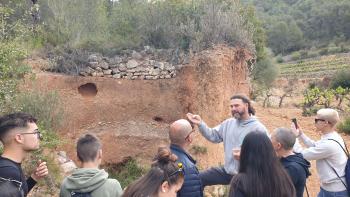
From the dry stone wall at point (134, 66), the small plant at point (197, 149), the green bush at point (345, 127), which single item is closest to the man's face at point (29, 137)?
the small plant at point (197, 149)

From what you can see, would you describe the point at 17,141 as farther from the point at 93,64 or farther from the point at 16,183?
the point at 93,64

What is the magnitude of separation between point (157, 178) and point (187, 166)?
4.50 feet

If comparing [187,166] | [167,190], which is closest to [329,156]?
[187,166]

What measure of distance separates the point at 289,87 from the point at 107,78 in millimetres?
28289

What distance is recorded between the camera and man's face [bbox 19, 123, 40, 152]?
148 inches

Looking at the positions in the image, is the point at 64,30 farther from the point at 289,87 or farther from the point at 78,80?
the point at 289,87

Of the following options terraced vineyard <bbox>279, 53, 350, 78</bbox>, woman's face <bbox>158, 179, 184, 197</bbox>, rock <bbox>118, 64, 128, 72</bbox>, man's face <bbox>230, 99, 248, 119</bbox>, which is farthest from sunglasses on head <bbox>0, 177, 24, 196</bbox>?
terraced vineyard <bbox>279, 53, 350, 78</bbox>

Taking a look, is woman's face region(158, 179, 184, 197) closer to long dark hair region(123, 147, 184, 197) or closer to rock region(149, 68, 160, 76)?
long dark hair region(123, 147, 184, 197)

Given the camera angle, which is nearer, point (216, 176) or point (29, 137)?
point (29, 137)

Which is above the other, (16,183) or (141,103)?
(16,183)

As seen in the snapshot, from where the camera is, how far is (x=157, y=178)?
3.05 meters

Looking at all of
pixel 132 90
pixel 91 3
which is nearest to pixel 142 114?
pixel 132 90

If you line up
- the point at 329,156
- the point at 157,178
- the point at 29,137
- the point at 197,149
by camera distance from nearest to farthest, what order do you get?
1. the point at 157,178
2. the point at 29,137
3. the point at 329,156
4. the point at 197,149

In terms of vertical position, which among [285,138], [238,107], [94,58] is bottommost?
[285,138]
